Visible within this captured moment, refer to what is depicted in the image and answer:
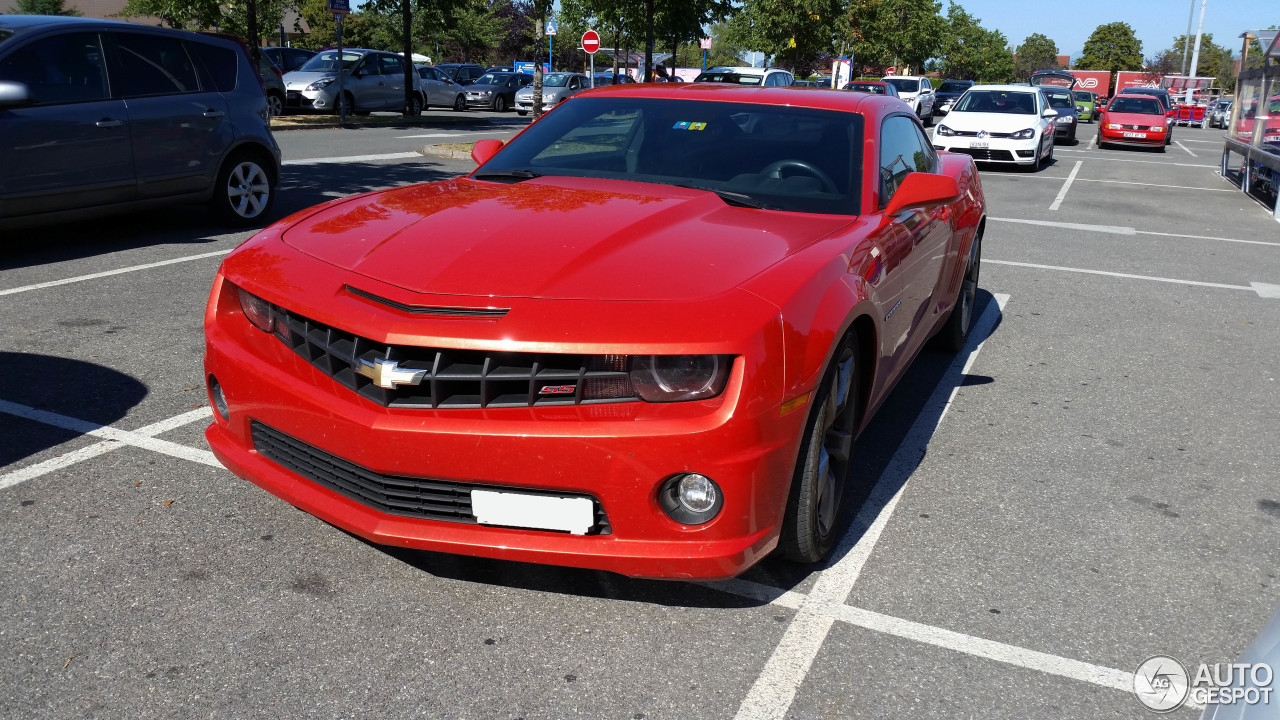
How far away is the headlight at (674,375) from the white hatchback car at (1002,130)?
16705mm

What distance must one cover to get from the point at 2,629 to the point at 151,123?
608 cm

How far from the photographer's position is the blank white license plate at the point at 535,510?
2725 mm

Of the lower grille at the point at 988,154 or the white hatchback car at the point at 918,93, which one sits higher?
the white hatchback car at the point at 918,93

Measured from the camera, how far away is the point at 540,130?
15.3ft

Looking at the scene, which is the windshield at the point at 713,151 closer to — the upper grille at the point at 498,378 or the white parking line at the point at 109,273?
the upper grille at the point at 498,378

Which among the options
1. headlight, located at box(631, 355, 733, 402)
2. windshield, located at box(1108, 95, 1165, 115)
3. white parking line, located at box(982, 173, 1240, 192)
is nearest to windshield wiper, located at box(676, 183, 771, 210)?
headlight, located at box(631, 355, 733, 402)

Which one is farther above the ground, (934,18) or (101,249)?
(934,18)

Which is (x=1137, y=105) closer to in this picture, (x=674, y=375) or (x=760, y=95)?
(x=760, y=95)

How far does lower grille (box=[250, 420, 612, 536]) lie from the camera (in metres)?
2.76

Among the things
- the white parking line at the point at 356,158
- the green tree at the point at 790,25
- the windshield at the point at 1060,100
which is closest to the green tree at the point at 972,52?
the green tree at the point at 790,25

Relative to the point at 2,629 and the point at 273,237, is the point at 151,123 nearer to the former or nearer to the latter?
the point at 273,237

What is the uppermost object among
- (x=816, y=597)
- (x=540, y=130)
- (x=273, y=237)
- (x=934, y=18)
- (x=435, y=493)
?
(x=934, y=18)

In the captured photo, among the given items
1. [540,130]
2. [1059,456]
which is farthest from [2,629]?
[1059,456]

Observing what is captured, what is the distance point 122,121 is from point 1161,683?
773 centimetres
